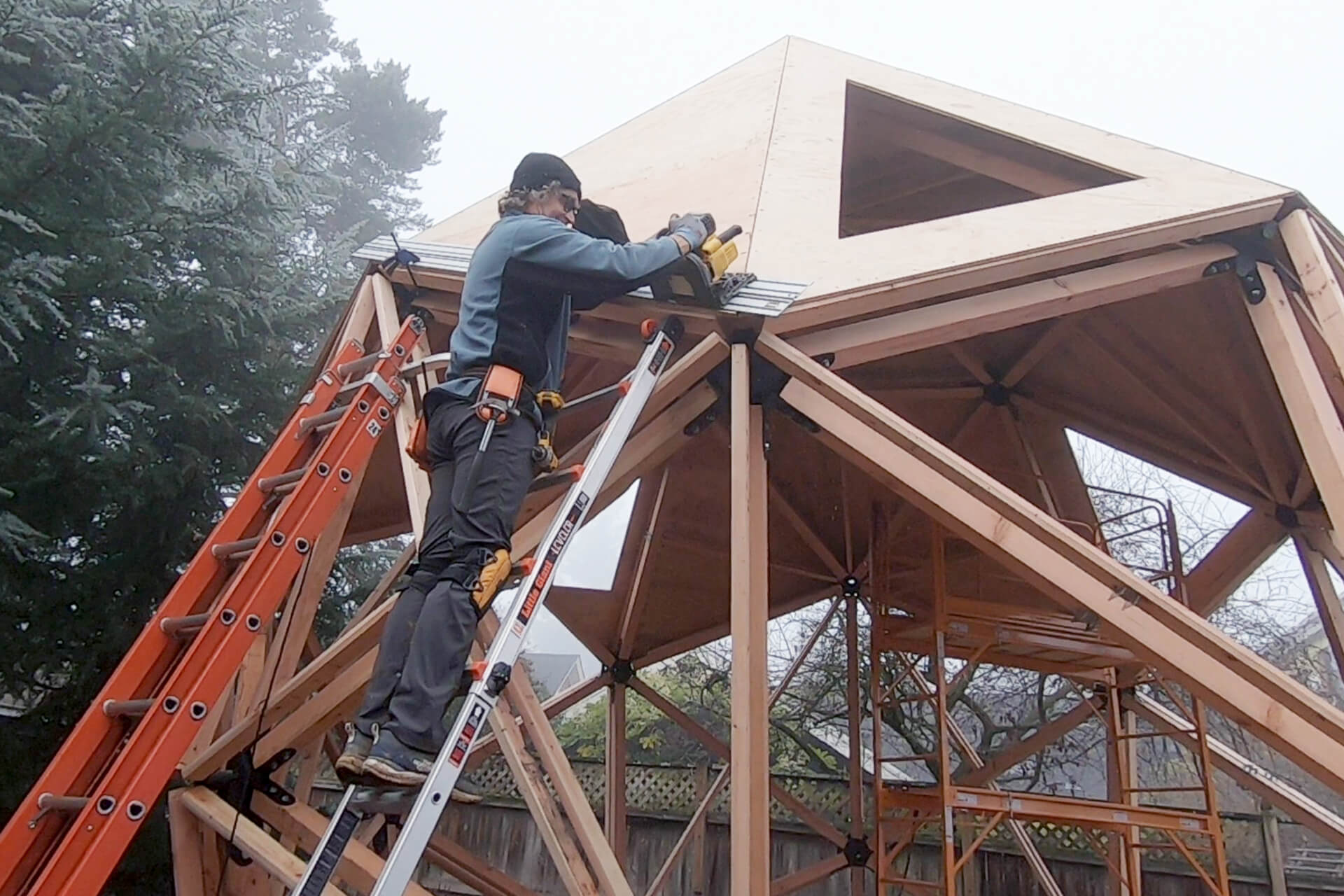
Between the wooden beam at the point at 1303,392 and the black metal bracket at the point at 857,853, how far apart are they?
4675mm

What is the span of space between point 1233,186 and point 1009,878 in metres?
7.35

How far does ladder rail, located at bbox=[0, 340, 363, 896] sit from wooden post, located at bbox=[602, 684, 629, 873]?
4752mm

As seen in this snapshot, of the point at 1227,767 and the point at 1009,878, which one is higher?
the point at 1227,767

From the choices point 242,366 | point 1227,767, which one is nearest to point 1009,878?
point 1227,767

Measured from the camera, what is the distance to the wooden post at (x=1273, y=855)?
27.3ft

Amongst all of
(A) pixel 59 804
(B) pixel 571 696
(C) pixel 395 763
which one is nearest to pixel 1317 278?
(C) pixel 395 763

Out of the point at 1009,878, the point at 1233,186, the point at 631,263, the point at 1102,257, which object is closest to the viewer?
the point at 631,263

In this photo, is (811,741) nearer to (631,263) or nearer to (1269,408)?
(1269,408)

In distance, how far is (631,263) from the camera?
3209 mm

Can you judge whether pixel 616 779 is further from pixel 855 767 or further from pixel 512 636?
pixel 512 636

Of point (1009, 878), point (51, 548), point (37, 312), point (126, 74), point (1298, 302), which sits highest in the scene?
point (126, 74)

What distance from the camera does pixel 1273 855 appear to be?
8.69m

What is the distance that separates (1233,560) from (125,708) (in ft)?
23.0

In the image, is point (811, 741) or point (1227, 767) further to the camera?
point (811, 741)
